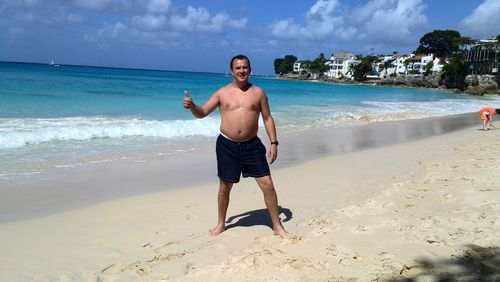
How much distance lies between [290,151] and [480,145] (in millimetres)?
5056

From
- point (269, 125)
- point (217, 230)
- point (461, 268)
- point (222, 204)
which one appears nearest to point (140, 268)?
point (217, 230)

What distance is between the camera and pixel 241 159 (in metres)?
4.10

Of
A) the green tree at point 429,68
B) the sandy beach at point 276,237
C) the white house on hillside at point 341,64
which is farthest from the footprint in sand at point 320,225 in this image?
the white house on hillside at point 341,64

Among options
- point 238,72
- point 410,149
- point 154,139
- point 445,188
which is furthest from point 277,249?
point 154,139

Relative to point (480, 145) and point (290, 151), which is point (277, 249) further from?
point (480, 145)

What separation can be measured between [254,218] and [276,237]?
0.76 m

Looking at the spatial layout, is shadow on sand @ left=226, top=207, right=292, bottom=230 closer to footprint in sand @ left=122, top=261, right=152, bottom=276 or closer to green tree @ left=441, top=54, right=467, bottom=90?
footprint in sand @ left=122, top=261, right=152, bottom=276

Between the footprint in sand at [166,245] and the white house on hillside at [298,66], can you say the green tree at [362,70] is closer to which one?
the white house on hillside at [298,66]

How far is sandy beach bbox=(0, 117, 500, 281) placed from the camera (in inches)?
129

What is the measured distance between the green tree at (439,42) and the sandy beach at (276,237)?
121 meters

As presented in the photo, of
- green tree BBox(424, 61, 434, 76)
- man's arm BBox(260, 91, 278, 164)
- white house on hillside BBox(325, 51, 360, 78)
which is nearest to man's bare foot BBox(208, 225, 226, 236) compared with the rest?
man's arm BBox(260, 91, 278, 164)

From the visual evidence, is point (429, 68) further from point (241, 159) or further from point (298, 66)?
point (241, 159)

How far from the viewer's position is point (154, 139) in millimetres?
11203

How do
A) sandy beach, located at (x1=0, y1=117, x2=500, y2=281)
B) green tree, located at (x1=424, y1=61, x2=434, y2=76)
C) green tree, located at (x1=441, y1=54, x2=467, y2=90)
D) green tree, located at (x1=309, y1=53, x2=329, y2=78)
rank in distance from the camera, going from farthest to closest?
green tree, located at (x1=309, y1=53, x2=329, y2=78) → green tree, located at (x1=424, y1=61, x2=434, y2=76) → green tree, located at (x1=441, y1=54, x2=467, y2=90) → sandy beach, located at (x1=0, y1=117, x2=500, y2=281)
